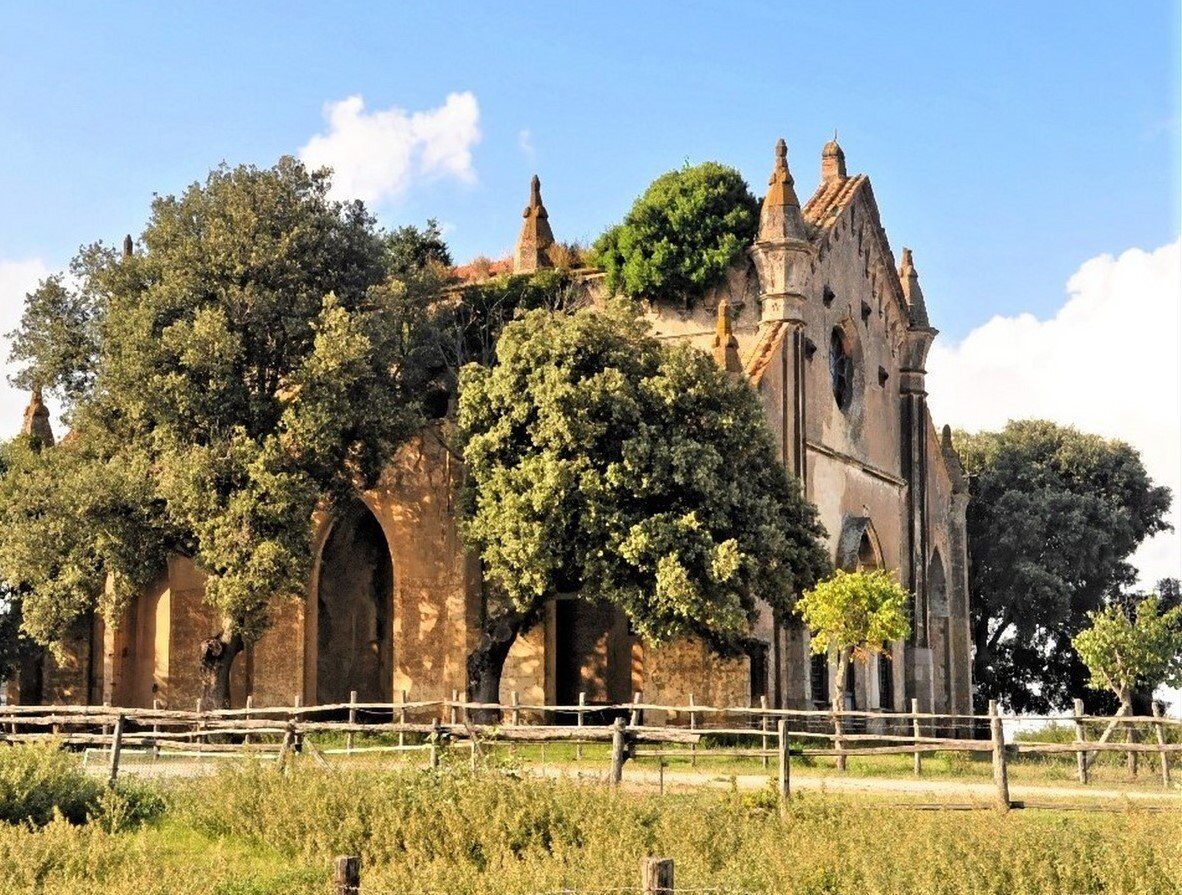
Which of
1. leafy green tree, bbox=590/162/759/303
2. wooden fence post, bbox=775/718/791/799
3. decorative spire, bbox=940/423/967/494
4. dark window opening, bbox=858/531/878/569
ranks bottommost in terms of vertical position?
wooden fence post, bbox=775/718/791/799

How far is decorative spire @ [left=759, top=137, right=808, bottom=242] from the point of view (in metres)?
37.5

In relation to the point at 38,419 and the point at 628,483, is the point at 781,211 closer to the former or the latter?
the point at 628,483

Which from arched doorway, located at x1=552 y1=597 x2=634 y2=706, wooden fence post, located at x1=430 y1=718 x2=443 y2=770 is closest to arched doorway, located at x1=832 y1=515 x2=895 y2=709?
arched doorway, located at x1=552 y1=597 x2=634 y2=706

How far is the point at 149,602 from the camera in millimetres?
41719

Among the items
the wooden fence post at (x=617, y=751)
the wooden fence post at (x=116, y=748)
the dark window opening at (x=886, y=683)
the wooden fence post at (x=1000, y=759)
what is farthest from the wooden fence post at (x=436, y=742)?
the dark window opening at (x=886, y=683)

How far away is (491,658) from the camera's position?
1342 inches

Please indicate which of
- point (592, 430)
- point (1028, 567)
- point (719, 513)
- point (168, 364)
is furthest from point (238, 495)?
point (1028, 567)

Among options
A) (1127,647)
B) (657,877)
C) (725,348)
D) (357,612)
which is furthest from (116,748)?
(1127,647)

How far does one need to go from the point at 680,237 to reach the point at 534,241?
3964mm

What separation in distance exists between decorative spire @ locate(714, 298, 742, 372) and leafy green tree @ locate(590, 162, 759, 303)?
325 centimetres

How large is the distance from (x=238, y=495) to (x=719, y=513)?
9.33m

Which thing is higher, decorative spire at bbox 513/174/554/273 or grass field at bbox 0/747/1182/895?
decorative spire at bbox 513/174/554/273

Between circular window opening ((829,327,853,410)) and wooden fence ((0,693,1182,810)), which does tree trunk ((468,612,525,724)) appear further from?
circular window opening ((829,327,853,410))

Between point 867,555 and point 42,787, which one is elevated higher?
point 867,555
